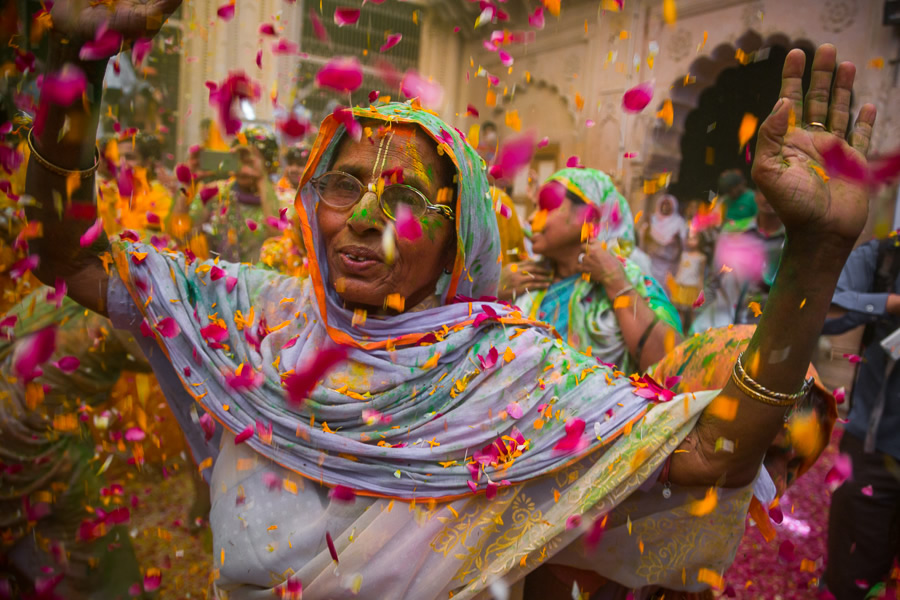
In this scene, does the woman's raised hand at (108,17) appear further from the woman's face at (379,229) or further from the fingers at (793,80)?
the fingers at (793,80)

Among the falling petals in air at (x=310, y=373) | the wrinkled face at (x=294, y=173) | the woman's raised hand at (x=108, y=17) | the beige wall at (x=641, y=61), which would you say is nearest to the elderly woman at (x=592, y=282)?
the falling petals in air at (x=310, y=373)

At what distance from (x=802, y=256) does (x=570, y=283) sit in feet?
6.95

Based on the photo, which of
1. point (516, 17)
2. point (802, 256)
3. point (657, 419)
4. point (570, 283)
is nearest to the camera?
point (802, 256)

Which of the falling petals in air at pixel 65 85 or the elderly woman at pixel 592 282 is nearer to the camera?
the falling petals in air at pixel 65 85

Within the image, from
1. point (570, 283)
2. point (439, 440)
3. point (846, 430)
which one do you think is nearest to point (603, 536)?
point (439, 440)

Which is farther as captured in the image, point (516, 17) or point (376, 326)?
point (516, 17)

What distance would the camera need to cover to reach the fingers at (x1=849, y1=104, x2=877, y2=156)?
128 centimetres

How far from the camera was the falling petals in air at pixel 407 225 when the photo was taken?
177cm

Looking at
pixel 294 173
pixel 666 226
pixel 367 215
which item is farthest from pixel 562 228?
pixel 666 226

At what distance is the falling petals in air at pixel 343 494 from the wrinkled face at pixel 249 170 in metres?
3.91

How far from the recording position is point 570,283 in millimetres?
3391

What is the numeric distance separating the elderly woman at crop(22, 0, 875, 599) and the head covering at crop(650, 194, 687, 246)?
719 cm

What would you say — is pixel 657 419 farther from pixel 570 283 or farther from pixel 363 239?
pixel 570 283

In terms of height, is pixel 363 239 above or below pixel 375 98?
below
